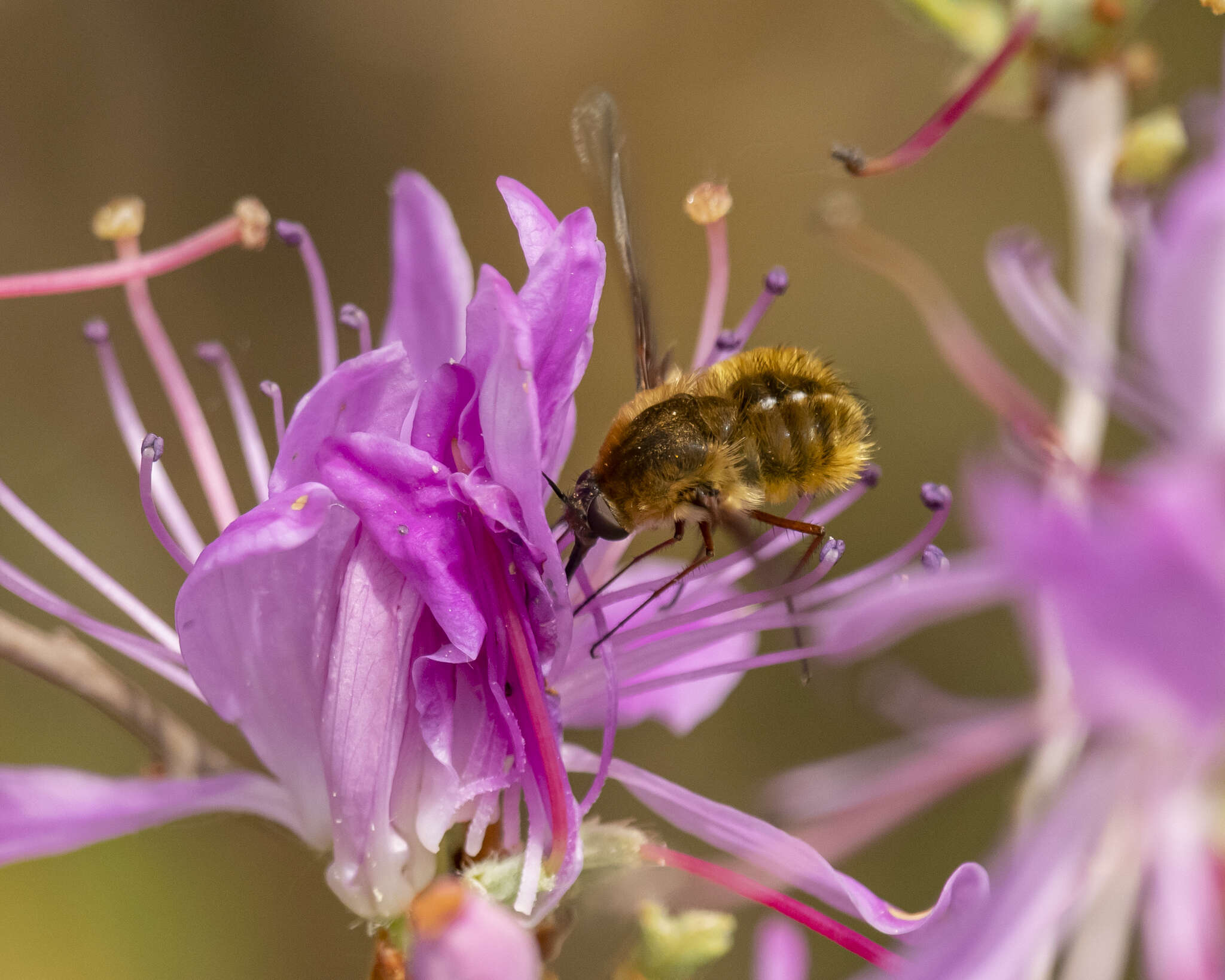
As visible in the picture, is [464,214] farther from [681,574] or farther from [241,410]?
[681,574]

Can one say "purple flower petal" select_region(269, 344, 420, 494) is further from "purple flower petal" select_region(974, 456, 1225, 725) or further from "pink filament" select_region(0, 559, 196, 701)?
"purple flower petal" select_region(974, 456, 1225, 725)

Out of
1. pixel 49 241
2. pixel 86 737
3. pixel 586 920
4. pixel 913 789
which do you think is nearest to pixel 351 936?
pixel 86 737

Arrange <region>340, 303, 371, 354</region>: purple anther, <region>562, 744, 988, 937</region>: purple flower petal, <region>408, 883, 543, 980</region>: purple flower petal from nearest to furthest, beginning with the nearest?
1. <region>408, 883, 543, 980</region>: purple flower petal
2. <region>562, 744, 988, 937</region>: purple flower petal
3. <region>340, 303, 371, 354</region>: purple anther

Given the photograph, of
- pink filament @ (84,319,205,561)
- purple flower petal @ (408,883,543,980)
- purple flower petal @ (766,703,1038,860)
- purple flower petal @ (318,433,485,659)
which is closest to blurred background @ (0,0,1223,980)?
pink filament @ (84,319,205,561)

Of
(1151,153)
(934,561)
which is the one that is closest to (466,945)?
(934,561)

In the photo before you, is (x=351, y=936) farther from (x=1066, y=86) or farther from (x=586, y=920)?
(x=1066, y=86)
